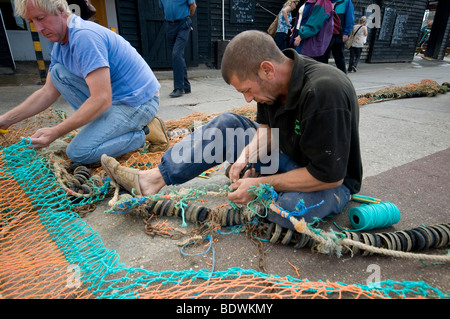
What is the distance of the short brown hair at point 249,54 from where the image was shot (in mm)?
1280

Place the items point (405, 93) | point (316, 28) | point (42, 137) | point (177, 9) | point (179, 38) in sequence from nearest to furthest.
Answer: point (42, 137), point (316, 28), point (177, 9), point (179, 38), point (405, 93)

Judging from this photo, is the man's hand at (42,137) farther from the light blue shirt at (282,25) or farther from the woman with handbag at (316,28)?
the light blue shirt at (282,25)

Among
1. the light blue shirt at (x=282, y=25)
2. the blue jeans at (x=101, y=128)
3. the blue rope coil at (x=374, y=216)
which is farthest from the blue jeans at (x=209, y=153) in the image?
the light blue shirt at (x=282, y=25)

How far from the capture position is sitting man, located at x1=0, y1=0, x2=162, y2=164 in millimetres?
1922

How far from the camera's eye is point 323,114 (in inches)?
46.1

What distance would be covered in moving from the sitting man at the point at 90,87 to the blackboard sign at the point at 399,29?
15.3 meters

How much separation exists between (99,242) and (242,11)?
30.2 ft

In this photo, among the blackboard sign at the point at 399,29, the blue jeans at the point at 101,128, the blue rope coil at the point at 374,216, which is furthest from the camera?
the blackboard sign at the point at 399,29

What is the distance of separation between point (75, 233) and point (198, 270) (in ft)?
2.50

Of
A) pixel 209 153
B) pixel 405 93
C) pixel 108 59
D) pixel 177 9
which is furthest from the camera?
pixel 405 93

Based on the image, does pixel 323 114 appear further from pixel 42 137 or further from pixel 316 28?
pixel 316 28

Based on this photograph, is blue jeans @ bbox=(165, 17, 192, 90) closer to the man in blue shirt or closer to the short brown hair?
the man in blue shirt

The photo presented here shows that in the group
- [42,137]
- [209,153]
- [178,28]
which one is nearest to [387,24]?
[178,28]
